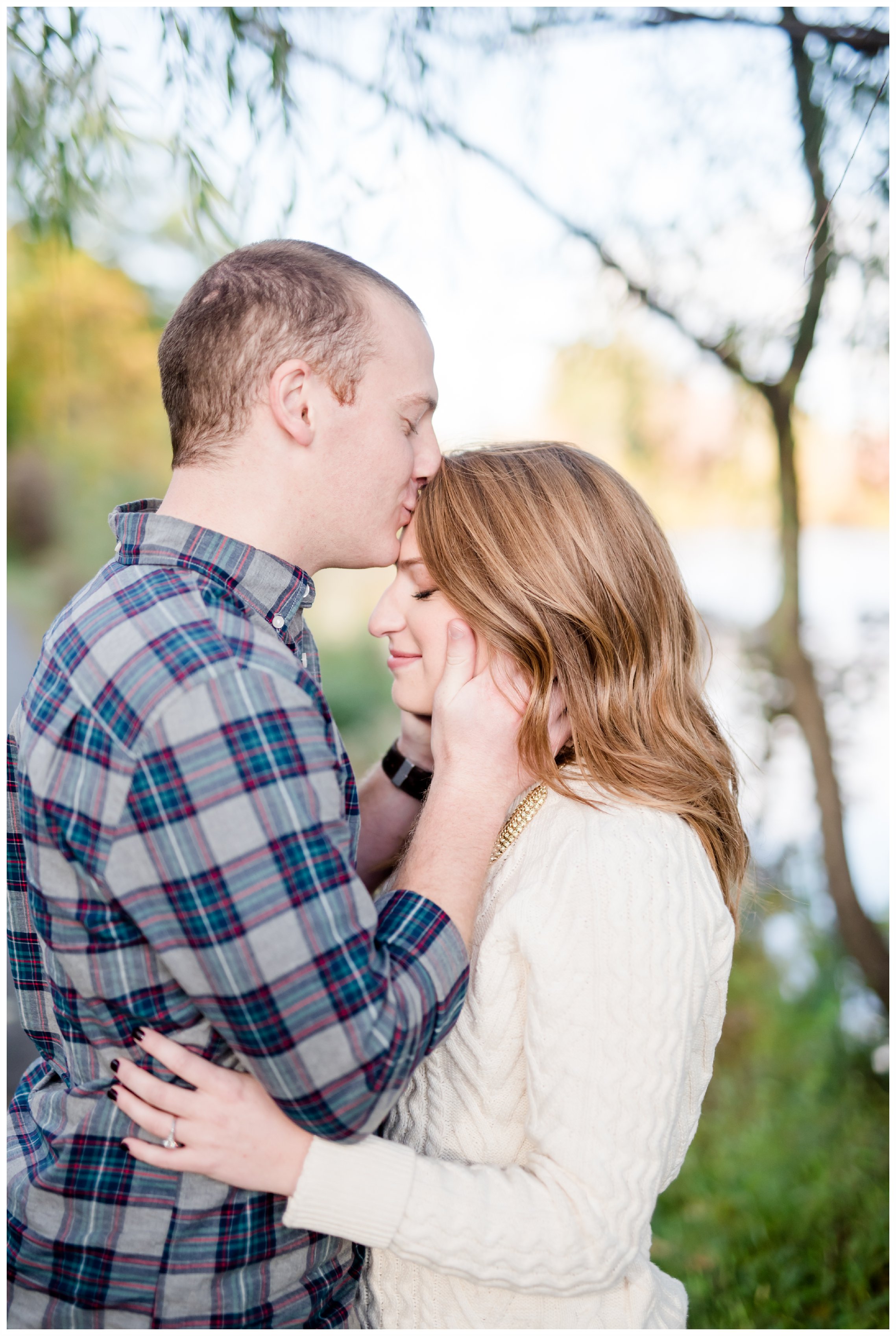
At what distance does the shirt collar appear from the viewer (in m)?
1.22

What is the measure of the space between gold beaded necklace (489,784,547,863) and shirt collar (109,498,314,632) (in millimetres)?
441

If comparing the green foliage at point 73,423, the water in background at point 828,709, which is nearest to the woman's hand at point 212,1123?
the water in background at point 828,709

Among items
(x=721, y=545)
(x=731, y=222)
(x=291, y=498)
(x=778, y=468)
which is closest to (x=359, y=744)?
(x=721, y=545)

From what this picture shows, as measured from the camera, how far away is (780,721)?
328cm

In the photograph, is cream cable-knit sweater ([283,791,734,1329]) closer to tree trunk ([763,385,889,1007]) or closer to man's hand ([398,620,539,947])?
man's hand ([398,620,539,947])

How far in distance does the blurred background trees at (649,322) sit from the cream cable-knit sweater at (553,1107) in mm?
1204

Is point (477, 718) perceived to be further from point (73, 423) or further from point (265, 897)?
point (73, 423)

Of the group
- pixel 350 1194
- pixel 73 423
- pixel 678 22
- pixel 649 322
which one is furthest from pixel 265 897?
pixel 73 423

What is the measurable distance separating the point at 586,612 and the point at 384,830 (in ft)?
2.04

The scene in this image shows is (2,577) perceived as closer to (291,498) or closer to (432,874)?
(291,498)

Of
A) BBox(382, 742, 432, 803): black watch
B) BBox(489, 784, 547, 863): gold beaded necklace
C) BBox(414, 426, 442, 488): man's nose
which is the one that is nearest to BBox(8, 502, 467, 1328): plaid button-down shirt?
BBox(489, 784, 547, 863): gold beaded necklace

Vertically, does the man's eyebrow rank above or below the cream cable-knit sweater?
above

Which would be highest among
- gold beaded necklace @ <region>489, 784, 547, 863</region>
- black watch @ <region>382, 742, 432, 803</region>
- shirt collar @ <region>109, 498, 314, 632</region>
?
shirt collar @ <region>109, 498, 314, 632</region>

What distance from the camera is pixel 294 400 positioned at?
4.19ft
